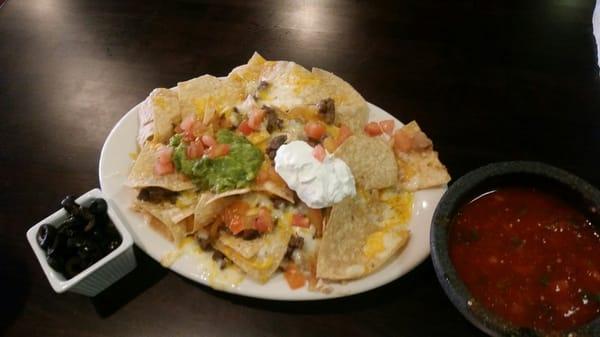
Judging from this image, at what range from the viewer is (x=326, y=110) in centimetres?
181

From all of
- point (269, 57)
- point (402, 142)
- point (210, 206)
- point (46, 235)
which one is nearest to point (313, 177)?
point (210, 206)

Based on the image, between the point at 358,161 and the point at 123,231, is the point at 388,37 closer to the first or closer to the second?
the point at 358,161

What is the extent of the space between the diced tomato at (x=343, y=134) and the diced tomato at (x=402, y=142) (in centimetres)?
18

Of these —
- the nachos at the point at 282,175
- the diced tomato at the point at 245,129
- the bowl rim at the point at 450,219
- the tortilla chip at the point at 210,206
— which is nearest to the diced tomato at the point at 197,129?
the nachos at the point at 282,175

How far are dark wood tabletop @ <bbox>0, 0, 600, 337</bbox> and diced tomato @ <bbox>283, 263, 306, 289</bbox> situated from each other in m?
0.09

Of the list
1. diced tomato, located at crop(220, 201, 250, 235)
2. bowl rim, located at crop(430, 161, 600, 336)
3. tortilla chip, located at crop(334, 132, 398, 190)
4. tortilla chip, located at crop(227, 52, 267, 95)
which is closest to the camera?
bowl rim, located at crop(430, 161, 600, 336)

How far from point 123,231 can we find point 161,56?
117 centimetres

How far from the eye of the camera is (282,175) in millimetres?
1594

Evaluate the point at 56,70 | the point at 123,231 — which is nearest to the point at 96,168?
the point at 123,231

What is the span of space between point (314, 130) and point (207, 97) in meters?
0.44

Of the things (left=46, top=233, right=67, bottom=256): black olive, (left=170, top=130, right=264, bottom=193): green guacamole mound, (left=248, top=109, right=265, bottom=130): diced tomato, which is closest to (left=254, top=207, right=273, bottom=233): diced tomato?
(left=170, top=130, right=264, bottom=193): green guacamole mound

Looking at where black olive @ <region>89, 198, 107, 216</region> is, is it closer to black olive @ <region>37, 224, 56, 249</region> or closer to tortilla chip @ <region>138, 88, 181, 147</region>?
black olive @ <region>37, 224, 56, 249</region>

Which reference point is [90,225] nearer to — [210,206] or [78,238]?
[78,238]

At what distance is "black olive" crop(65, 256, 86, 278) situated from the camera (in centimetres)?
139
